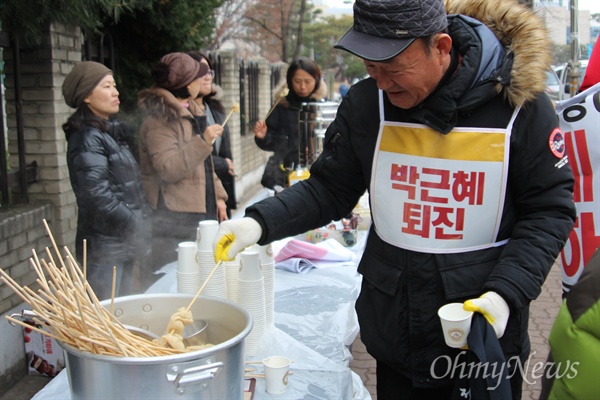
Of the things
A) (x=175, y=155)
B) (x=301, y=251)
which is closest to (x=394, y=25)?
(x=301, y=251)

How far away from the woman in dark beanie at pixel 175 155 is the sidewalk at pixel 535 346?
1365mm

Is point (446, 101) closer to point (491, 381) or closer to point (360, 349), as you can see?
point (491, 381)

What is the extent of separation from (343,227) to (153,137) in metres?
1.30

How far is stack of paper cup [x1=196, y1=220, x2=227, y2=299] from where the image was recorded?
220 centimetres

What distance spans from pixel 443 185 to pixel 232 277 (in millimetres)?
868

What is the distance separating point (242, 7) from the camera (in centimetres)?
2141

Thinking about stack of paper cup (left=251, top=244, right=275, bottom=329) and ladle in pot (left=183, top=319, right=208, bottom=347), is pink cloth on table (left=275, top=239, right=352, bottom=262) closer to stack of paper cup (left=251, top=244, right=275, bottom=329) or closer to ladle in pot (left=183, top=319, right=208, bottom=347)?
stack of paper cup (left=251, top=244, right=275, bottom=329)

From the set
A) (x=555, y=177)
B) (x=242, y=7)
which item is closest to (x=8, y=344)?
(x=555, y=177)

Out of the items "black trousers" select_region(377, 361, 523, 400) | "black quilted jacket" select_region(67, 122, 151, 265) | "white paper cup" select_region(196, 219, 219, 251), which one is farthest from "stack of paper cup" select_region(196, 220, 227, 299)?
"black quilted jacket" select_region(67, 122, 151, 265)

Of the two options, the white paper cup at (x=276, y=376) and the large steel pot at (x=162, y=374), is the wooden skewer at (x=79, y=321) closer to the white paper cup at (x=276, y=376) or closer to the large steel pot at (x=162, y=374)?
the large steel pot at (x=162, y=374)

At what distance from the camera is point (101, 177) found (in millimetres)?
3324

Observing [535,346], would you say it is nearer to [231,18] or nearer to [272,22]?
[231,18]

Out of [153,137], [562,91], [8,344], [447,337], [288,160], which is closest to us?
[447,337]

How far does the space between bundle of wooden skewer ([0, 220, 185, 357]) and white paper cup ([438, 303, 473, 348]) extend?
0.66 metres
